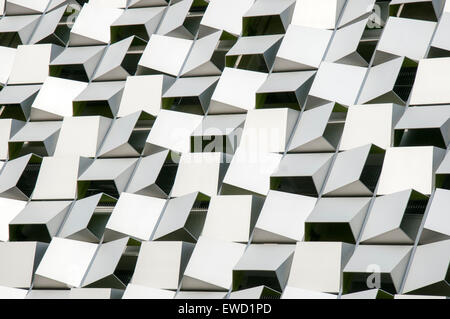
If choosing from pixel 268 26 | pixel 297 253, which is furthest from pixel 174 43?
pixel 297 253

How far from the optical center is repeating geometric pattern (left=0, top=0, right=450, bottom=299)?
1393 cm

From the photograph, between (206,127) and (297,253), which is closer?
(297,253)

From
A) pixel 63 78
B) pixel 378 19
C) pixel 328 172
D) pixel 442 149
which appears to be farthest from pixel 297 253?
pixel 63 78

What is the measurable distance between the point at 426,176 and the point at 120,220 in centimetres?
506

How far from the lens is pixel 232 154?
15859mm

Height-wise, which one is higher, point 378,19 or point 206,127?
point 378,19

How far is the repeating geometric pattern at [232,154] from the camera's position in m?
13.9

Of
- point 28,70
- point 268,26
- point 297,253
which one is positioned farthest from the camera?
point 28,70

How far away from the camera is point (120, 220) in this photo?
1566 cm

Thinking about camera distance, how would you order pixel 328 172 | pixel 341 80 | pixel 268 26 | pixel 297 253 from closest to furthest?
pixel 297 253, pixel 328 172, pixel 341 80, pixel 268 26

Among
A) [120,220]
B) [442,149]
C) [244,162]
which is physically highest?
[442,149]
